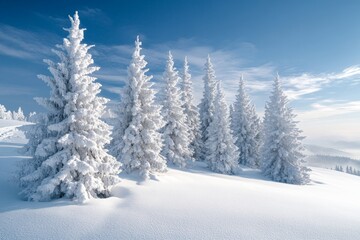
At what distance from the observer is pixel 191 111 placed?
37.8 meters

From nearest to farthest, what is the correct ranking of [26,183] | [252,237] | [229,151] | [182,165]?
[252,237], [26,183], [182,165], [229,151]

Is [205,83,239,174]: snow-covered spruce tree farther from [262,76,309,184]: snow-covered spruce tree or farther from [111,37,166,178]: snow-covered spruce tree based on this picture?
[111,37,166,178]: snow-covered spruce tree

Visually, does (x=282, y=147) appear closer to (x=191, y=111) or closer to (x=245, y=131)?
(x=245, y=131)

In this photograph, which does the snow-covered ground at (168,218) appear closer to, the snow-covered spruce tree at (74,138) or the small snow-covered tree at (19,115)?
the snow-covered spruce tree at (74,138)

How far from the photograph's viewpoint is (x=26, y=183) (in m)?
13.0

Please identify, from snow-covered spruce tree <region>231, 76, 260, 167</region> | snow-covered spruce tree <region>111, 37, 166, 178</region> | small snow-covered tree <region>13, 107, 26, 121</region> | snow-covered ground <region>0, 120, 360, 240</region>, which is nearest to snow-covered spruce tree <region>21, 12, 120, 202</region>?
snow-covered ground <region>0, 120, 360, 240</region>

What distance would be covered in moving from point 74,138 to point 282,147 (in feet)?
90.2

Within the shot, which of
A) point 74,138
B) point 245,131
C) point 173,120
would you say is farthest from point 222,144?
point 74,138

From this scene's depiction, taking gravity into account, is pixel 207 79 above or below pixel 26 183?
above

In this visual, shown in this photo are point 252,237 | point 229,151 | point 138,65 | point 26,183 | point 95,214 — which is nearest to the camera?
point 252,237

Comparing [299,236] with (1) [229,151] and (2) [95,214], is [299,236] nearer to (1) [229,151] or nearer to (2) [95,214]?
(2) [95,214]

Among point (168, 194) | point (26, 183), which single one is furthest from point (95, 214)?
point (26, 183)

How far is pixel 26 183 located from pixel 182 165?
18046mm

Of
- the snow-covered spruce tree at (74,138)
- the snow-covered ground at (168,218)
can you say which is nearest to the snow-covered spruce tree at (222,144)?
the snow-covered ground at (168,218)
